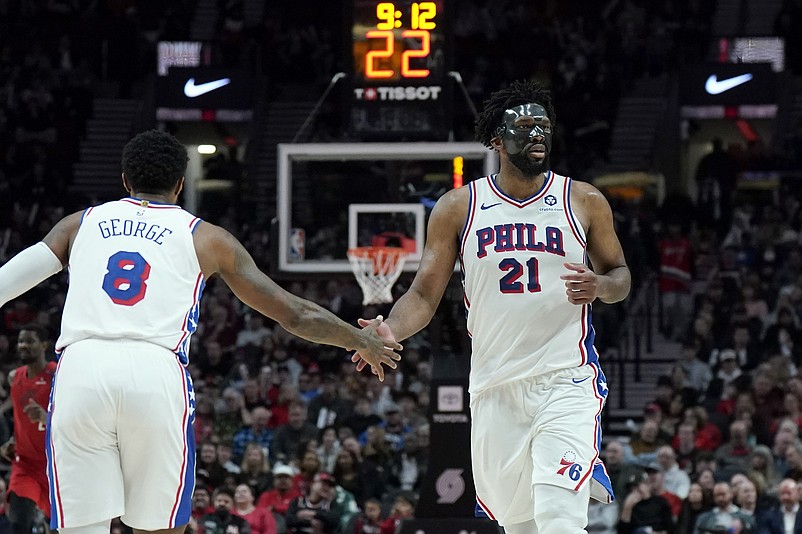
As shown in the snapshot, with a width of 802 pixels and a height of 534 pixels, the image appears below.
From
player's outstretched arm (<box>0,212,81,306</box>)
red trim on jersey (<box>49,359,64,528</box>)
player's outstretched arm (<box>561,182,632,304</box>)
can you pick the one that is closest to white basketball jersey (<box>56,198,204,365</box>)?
player's outstretched arm (<box>0,212,81,306</box>)

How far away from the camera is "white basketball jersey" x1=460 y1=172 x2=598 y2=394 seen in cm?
644

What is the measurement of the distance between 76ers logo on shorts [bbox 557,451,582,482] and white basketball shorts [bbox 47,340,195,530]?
5.47 feet

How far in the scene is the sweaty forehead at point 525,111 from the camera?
22.0ft

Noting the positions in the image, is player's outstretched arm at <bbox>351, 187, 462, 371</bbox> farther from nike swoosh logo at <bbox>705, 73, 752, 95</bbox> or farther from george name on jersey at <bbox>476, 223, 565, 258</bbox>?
nike swoosh logo at <bbox>705, 73, 752, 95</bbox>

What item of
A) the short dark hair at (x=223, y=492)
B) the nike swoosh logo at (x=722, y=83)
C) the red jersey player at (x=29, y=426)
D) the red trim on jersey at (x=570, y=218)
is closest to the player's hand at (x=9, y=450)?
the red jersey player at (x=29, y=426)

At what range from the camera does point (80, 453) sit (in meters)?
5.62

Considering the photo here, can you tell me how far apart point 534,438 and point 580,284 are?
0.74 m

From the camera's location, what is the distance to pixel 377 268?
43.7 ft

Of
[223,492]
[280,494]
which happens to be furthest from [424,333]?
[223,492]

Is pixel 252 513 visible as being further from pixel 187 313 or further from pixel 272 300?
pixel 187 313

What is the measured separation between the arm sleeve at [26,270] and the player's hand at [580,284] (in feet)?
7.36

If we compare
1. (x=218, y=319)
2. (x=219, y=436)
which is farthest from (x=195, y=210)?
(x=219, y=436)

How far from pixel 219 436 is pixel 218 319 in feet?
11.4

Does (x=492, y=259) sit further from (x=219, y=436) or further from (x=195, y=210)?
(x=195, y=210)
